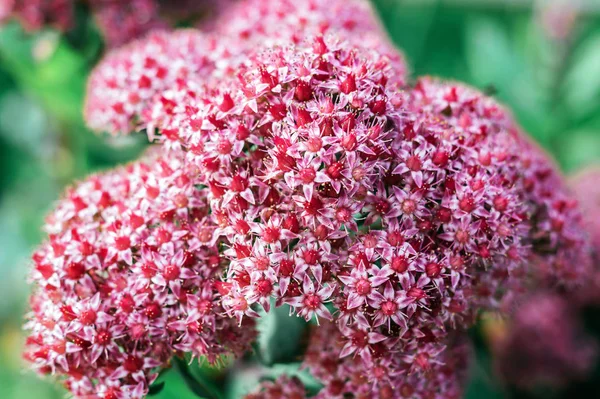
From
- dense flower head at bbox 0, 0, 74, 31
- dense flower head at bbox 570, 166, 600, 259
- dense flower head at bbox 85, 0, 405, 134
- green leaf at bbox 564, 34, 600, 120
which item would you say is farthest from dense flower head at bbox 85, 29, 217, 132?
green leaf at bbox 564, 34, 600, 120

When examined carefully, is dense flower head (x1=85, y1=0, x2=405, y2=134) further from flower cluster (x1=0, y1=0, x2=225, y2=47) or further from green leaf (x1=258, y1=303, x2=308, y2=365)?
green leaf (x1=258, y1=303, x2=308, y2=365)

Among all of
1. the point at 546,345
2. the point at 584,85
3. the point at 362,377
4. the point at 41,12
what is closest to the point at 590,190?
the point at 546,345

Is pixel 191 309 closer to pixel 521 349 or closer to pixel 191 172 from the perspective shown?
pixel 191 172

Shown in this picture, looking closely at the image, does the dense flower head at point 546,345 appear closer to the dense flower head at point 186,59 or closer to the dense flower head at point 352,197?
the dense flower head at point 352,197

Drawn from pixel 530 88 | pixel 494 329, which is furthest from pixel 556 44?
pixel 494 329

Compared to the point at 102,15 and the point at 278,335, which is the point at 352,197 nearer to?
the point at 278,335

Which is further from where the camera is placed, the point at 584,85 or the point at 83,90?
the point at 584,85

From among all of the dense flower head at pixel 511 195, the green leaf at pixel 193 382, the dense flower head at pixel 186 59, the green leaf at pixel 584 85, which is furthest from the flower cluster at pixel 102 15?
the green leaf at pixel 584 85
